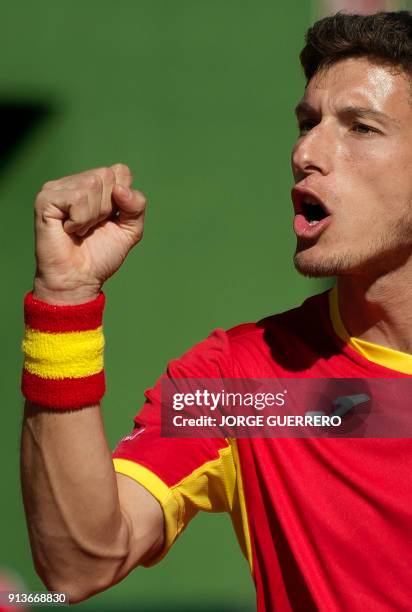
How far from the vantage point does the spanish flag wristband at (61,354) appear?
220 cm

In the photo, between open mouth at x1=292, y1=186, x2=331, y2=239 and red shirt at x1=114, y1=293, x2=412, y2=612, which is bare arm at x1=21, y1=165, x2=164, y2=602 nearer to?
red shirt at x1=114, y1=293, x2=412, y2=612

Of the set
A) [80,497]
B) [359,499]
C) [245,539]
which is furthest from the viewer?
[245,539]

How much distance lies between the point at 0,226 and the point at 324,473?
7.39 feet

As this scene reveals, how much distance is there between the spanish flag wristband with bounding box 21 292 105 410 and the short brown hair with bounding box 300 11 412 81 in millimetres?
1073

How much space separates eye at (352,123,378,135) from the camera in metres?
2.68

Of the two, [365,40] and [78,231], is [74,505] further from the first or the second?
[365,40]

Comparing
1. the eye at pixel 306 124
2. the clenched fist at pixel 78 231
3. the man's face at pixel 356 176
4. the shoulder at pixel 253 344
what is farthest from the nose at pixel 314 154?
the clenched fist at pixel 78 231

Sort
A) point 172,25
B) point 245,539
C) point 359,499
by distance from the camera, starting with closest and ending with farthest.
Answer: point 359,499 → point 245,539 → point 172,25

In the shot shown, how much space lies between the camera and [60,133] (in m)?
4.27

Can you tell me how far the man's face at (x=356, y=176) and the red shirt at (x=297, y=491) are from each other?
256 mm

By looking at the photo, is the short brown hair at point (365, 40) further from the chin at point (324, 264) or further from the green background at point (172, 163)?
the green background at point (172, 163)

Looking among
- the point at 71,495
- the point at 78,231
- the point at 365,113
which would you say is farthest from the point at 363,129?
the point at 71,495

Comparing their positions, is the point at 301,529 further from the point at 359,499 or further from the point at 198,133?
the point at 198,133

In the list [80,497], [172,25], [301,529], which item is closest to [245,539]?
[301,529]
